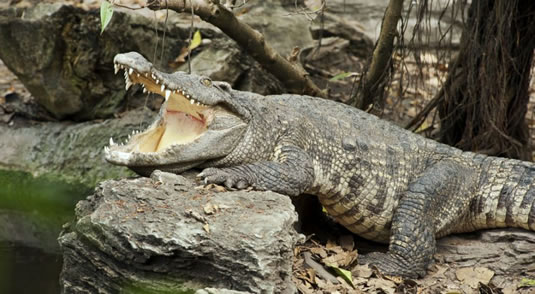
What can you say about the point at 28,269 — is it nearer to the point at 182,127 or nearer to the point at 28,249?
the point at 28,249

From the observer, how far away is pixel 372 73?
7.00m

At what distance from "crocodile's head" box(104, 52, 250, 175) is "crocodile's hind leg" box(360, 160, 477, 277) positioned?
1.34 meters

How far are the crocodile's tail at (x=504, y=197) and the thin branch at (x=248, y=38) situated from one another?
6.77 ft

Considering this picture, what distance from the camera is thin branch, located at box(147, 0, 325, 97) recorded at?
5.31 meters

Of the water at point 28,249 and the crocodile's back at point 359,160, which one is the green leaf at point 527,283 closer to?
the crocodile's back at point 359,160

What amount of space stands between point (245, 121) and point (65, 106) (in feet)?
12.3

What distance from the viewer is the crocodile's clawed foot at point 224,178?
4.36 meters

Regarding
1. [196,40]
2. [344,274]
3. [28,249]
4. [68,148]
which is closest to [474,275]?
[344,274]

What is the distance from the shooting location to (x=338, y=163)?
16.8 feet

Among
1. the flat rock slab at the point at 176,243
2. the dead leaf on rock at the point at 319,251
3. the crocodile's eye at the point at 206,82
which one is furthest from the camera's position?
A: the dead leaf on rock at the point at 319,251

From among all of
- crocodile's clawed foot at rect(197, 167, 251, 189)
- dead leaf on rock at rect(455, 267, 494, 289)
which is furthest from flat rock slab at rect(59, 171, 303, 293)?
→ dead leaf on rock at rect(455, 267, 494, 289)

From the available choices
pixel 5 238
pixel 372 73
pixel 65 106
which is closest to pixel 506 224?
pixel 372 73

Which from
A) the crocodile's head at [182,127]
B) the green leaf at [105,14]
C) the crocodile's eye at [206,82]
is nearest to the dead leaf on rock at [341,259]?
the crocodile's head at [182,127]

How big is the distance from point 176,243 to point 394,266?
200cm
